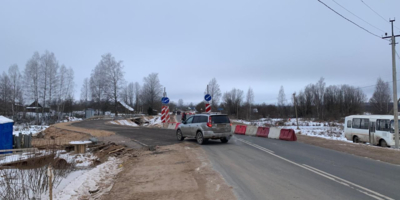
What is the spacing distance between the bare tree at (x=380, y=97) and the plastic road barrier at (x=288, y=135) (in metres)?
66.4

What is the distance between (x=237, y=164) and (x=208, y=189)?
11.3 feet

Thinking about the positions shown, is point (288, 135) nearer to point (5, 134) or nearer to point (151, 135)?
point (151, 135)

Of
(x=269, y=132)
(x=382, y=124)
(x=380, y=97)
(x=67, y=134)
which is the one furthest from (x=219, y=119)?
(x=380, y=97)

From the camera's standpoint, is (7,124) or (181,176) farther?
(7,124)

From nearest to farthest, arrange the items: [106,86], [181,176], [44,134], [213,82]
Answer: [181,176] → [44,134] → [106,86] → [213,82]

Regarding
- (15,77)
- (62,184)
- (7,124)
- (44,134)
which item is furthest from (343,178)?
(15,77)

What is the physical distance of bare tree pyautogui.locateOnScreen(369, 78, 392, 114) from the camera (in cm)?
7297

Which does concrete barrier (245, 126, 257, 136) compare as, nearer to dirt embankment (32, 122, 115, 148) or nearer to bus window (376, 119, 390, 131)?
bus window (376, 119, 390, 131)

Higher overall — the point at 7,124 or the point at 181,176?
the point at 7,124

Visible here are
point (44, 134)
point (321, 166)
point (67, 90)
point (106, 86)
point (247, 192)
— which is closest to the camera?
point (247, 192)

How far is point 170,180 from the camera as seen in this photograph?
306 inches

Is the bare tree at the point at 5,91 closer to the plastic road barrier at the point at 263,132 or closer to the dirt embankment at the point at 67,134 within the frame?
the dirt embankment at the point at 67,134

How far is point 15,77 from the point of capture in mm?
61531

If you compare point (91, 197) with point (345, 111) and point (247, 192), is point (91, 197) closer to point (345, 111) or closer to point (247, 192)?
point (247, 192)
